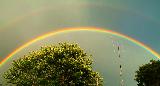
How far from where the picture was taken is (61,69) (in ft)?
273

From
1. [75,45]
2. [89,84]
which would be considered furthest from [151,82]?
[75,45]

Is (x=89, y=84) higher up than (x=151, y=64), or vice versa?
(x=151, y=64)

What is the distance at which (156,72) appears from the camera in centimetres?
8131

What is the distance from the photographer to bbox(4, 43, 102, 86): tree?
269 feet

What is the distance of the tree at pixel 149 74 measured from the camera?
8106cm

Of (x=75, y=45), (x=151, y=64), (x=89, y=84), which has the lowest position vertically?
(x=89, y=84)

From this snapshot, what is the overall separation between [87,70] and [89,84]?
355 centimetres

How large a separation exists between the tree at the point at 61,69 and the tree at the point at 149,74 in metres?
10.5

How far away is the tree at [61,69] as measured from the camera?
81875 mm

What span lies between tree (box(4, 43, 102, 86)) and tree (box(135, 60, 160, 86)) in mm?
10543

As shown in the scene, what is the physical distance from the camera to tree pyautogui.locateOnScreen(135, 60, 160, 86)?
81.1 m

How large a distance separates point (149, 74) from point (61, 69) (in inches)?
884

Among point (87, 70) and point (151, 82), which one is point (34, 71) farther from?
point (151, 82)

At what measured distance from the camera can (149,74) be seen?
83312 millimetres
